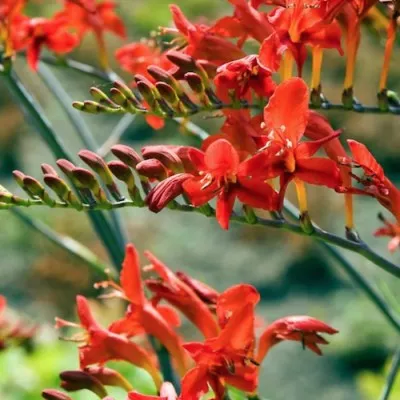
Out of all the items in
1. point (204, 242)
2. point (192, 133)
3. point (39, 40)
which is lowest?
point (204, 242)

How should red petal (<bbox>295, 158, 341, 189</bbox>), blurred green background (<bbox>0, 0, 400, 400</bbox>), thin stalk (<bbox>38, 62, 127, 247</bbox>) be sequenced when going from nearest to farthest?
red petal (<bbox>295, 158, 341, 189</bbox>)
thin stalk (<bbox>38, 62, 127, 247</bbox>)
blurred green background (<bbox>0, 0, 400, 400</bbox>)

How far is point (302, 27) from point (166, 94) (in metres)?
0.18

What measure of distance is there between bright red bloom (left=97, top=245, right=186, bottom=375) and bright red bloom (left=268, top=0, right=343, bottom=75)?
35cm

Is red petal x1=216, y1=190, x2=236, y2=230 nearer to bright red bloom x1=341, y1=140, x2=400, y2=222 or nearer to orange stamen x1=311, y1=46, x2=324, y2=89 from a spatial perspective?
bright red bloom x1=341, y1=140, x2=400, y2=222

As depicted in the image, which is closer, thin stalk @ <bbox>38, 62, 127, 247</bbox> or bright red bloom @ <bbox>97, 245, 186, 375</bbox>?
bright red bloom @ <bbox>97, 245, 186, 375</bbox>

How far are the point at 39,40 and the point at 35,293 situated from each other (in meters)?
4.57

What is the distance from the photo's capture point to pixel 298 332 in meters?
1.12

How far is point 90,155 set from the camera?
3.40 ft

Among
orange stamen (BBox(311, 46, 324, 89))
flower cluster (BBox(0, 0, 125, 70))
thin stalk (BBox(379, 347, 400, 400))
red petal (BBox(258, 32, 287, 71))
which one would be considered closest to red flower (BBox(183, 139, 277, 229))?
red petal (BBox(258, 32, 287, 71))

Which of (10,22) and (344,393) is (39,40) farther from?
(344,393)

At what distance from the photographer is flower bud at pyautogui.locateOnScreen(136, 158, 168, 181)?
38.0 inches

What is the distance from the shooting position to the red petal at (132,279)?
1165 mm

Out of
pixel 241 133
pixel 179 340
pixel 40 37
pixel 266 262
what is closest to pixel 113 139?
pixel 40 37

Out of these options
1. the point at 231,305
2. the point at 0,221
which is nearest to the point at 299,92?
the point at 231,305
